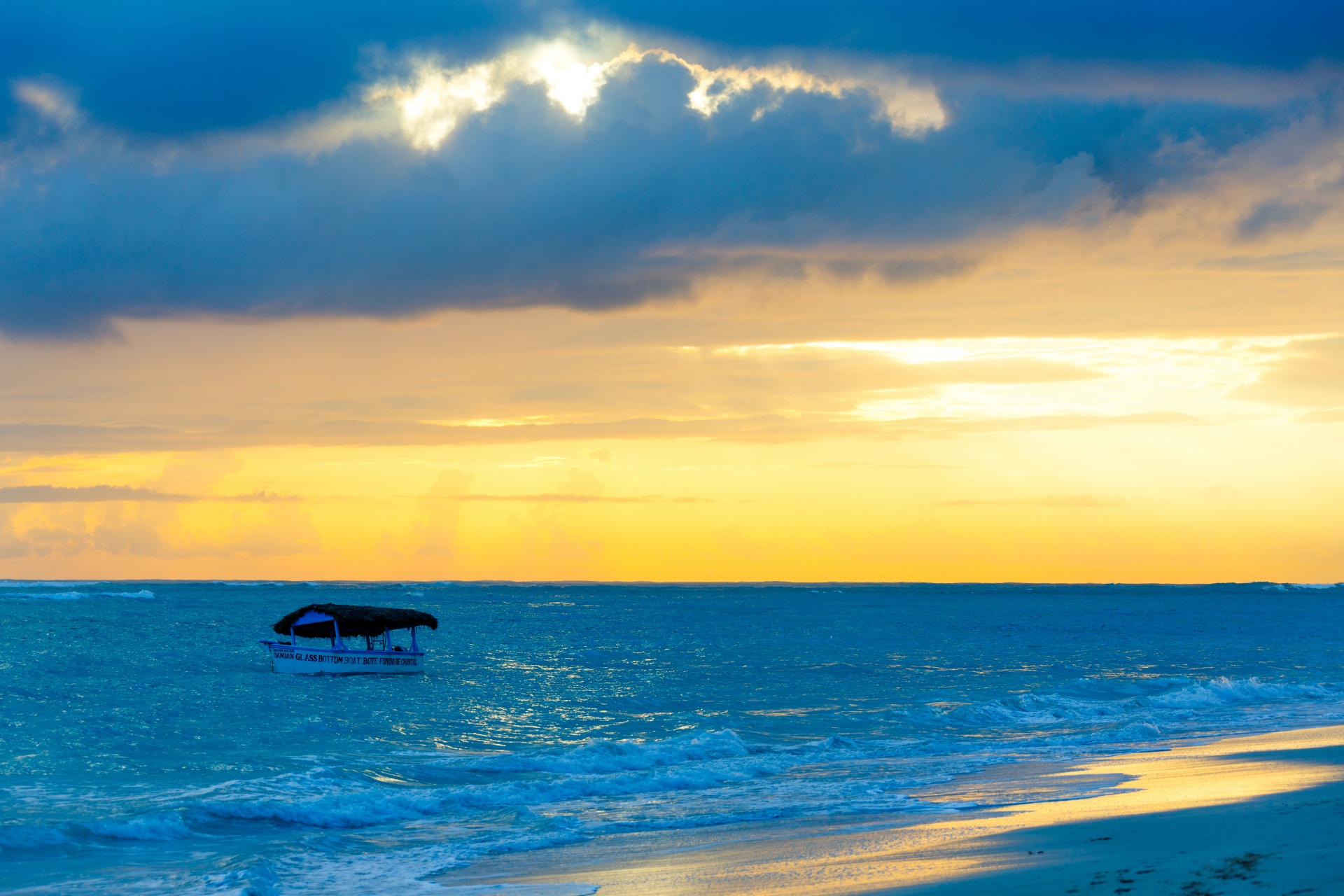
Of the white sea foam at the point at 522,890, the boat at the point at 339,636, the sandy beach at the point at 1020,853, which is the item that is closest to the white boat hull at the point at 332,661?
the boat at the point at 339,636

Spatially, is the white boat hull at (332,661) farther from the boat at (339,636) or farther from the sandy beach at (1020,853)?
the sandy beach at (1020,853)

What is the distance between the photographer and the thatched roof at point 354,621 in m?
48.3

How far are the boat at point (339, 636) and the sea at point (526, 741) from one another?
1.10 meters

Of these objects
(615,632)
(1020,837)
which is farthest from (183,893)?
(615,632)

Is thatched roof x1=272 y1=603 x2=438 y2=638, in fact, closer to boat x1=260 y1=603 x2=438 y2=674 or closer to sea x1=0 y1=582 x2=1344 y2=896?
boat x1=260 y1=603 x2=438 y2=674

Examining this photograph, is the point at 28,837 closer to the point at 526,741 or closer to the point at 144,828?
the point at 144,828

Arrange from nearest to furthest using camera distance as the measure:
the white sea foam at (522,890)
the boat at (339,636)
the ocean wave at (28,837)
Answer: the white sea foam at (522,890)
the ocean wave at (28,837)
the boat at (339,636)

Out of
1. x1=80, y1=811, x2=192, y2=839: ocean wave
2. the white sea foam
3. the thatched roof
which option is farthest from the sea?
the thatched roof

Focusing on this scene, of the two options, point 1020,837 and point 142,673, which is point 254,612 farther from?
point 1020,837

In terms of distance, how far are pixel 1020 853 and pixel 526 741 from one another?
61.1 ft

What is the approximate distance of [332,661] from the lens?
49.1 metres

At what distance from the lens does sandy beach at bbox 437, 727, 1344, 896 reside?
11.9 meters

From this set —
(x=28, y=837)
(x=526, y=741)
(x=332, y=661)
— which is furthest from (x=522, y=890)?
(x=332, y=661)

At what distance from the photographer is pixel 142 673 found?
5016cm
